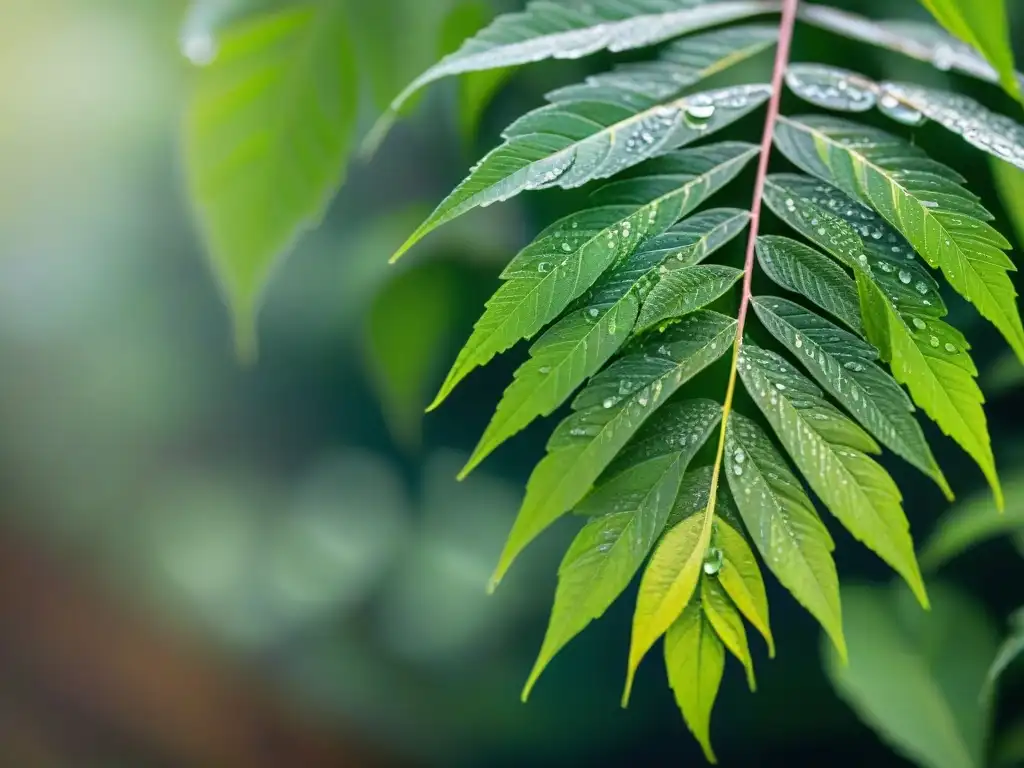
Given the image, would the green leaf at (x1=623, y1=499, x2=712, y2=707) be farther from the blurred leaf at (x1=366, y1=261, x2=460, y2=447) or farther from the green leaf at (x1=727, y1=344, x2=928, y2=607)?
the blurred leaf at (x1=366, y1=261, x2=460, y2=447)

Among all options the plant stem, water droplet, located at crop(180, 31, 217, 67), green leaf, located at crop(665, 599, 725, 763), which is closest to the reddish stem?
the plant stem

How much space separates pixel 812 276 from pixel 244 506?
2.18ft

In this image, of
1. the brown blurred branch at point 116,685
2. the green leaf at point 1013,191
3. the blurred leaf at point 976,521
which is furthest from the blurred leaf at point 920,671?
the brown blurred branch at point 116,685

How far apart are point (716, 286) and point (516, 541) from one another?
0.40 feet

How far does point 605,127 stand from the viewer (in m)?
0.34

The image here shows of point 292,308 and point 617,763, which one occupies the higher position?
point 292,308

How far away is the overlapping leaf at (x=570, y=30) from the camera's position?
348 millimetres

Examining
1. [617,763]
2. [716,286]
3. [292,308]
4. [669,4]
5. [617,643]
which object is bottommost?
[617,763]

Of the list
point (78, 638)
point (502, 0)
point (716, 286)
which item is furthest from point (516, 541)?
point (78, 638)

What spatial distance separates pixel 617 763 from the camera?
74 cm

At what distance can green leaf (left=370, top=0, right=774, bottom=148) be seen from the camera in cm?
35

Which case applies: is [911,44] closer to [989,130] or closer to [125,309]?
[989,130]

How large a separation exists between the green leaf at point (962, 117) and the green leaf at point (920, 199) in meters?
0.02

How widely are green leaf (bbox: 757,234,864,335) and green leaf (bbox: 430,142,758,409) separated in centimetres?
Result: 4
